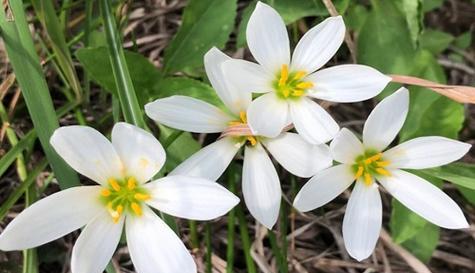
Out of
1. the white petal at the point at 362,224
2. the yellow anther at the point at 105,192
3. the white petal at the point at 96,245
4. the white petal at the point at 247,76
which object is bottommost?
the white petal at the point at 362,224

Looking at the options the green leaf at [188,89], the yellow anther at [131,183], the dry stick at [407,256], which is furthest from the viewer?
the dry stick at [407,256]

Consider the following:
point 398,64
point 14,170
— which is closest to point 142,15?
point 14,170

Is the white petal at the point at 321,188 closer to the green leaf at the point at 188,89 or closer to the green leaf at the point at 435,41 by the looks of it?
the green leaf at the point at 188,89

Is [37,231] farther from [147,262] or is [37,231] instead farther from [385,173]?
[385,173]

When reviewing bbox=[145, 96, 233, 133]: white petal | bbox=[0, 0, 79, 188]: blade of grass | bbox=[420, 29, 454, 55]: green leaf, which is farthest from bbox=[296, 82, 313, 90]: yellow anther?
bbox=[420, 29, 454, 55]: green leaf

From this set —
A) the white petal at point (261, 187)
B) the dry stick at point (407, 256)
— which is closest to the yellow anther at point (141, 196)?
the white petal at point (261, 187)

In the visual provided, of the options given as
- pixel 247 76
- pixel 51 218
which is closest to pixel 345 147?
pixel 247 76

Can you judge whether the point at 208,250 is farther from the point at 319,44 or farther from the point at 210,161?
the point at 319,44

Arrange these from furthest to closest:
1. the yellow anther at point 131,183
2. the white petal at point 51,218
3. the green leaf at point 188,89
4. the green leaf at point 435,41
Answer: the green leaf at point 435,41 → the green leaf at point 188,89 → the yellow anther at point 131,183 → the white petal at point 51,218
